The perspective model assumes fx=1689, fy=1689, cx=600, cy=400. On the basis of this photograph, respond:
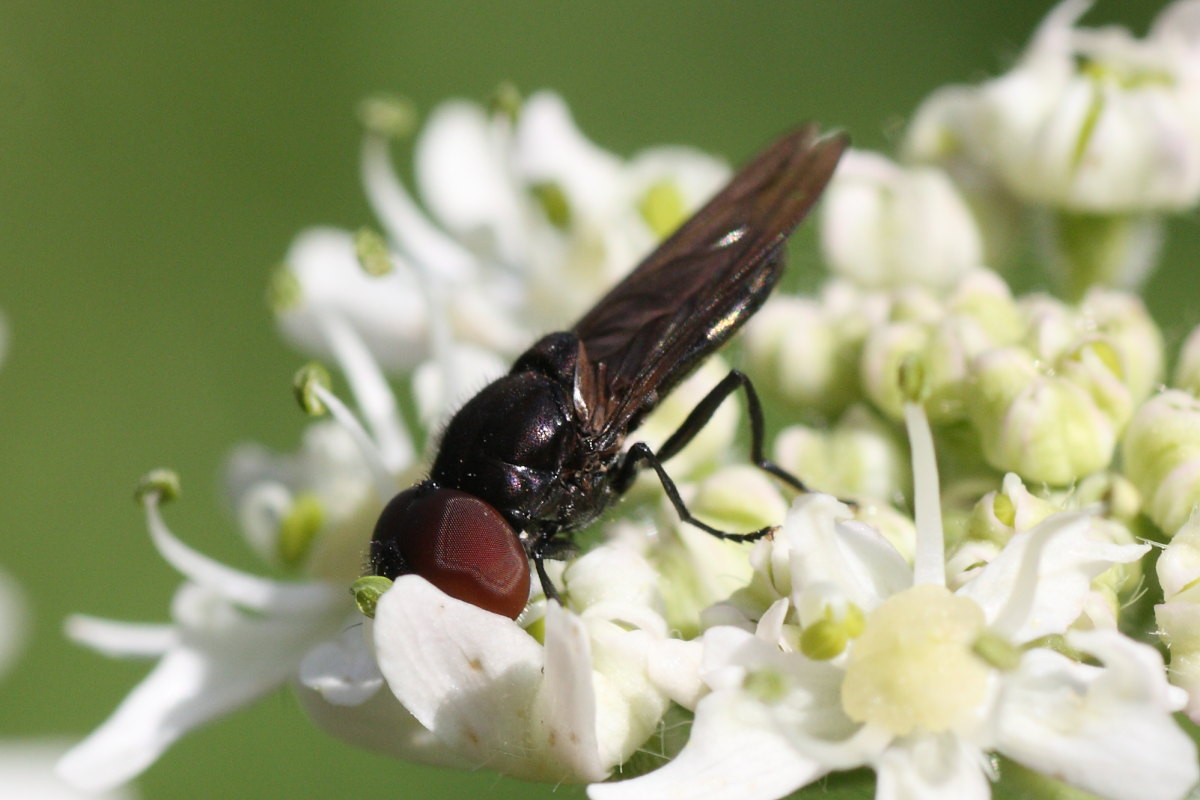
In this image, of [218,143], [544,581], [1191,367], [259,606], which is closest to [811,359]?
[1191,367]

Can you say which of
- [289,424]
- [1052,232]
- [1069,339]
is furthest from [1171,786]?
[289,424]

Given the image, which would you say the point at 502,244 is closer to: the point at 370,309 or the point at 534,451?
the point at 370,309

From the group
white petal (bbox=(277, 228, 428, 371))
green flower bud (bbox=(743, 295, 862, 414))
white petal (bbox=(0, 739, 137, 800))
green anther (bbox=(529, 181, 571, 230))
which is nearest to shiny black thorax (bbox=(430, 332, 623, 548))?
green flower bud (bbox=(743, 295, 862, 414))

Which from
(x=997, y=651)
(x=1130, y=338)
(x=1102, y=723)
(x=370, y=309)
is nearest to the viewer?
(x=1102, y=723)

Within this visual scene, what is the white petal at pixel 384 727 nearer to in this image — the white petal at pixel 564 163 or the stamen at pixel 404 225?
the white petal at pixel 564 163

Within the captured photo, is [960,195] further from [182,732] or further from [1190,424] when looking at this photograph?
[182,732]

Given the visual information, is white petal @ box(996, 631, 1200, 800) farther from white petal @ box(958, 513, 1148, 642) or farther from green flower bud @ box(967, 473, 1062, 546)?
green flower bud @ box(967, 473, 1062, 546)

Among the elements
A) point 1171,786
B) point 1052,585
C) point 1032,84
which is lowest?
point 1171,786
